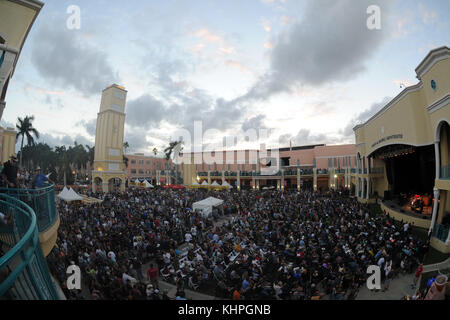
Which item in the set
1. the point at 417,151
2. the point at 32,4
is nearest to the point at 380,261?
the point at 417,151

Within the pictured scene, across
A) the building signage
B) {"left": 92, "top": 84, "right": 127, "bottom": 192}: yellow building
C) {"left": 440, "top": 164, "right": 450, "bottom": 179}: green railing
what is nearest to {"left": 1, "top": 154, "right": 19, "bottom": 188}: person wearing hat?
{"left": 440, "top": 164, "right": 450, "bottom": 179}: green railing

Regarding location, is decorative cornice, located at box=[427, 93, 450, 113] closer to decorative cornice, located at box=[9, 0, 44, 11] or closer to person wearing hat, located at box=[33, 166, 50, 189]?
person wearing hat, located at box=[33, 166, 50, 189]

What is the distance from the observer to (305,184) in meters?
43.9

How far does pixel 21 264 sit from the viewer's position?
2797 millimetres

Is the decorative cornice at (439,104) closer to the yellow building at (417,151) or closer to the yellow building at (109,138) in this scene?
the yellow building at (417,151)

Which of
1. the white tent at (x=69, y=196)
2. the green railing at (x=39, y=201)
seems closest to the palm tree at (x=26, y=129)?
the white tent at (x=69, y=196)

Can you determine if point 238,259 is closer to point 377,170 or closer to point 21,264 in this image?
point 21,264

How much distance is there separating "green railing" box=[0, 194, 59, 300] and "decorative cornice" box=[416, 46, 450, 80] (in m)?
16.2

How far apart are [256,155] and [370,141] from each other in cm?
2446

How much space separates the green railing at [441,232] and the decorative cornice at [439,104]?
6.07m

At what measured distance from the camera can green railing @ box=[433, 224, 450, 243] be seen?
10.7 m

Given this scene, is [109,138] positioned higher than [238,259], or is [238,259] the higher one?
[109,138]

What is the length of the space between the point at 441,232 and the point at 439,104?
648 cm

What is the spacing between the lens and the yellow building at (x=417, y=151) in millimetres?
11281
